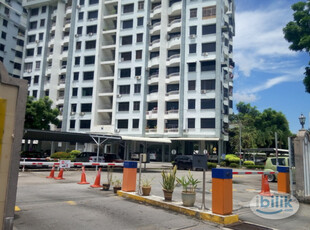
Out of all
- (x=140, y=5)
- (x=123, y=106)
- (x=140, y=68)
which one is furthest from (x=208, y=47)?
(x=123, y=106)

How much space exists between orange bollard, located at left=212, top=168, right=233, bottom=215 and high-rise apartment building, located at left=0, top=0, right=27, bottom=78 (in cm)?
5737

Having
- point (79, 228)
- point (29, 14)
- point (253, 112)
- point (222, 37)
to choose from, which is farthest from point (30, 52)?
point (79, 228)

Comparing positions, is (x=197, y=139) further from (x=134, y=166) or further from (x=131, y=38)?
(x=134, y=166)

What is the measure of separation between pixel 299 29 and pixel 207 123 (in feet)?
63.3

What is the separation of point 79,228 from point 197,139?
3531 cm

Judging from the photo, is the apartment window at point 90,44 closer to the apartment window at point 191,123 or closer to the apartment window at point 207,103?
the apartment window at point 191,123

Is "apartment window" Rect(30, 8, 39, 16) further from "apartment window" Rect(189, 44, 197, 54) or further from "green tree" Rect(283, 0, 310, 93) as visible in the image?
"green tree" Rect(283, 0, 310, 93)

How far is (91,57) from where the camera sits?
50.0 meters

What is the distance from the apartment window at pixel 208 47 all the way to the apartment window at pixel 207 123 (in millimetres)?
10917

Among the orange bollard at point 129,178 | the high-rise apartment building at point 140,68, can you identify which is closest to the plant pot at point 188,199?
the orange bollard at point 129,178

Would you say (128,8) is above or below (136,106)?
above

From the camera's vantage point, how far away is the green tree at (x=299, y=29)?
23.9m

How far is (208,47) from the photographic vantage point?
42219mm

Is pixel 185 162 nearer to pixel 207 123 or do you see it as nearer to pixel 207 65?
pixel 207 123
